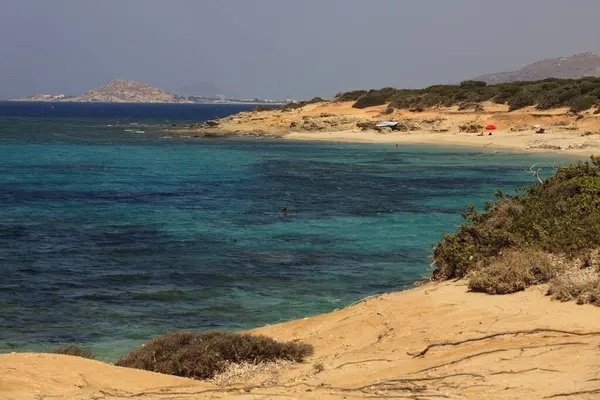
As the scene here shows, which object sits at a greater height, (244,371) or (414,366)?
(414,366)

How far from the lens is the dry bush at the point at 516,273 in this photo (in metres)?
11.2

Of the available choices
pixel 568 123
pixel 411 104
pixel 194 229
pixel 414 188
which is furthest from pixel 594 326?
pixel 411 104

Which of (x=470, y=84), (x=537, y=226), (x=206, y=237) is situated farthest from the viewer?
(x=470, y=84)

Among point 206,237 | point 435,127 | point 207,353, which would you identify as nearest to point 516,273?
point 207,353

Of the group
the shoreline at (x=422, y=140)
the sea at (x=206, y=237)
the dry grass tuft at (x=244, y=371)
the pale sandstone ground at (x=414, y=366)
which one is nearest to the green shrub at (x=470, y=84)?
the shoreline at (x=422, y=140)

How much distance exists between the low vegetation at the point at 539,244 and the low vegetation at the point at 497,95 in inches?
1893

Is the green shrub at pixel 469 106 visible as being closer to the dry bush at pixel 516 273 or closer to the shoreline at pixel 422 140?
the shoreline at pixel 422 140

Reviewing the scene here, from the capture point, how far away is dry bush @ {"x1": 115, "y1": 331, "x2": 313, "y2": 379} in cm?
905

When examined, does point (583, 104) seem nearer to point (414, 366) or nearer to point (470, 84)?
point (470, 84)

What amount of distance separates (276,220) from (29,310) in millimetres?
11573

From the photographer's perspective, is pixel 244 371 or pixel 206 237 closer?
pixel 244 371

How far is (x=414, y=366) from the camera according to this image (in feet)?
27.7

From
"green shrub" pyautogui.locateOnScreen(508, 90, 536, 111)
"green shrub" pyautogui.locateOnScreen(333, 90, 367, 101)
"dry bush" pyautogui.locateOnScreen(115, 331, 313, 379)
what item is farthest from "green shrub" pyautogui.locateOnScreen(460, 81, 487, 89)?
"dry bush" pyautogui.locateOnScreen(115, 331, 313, 379)

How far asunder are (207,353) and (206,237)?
1254 centimetres
